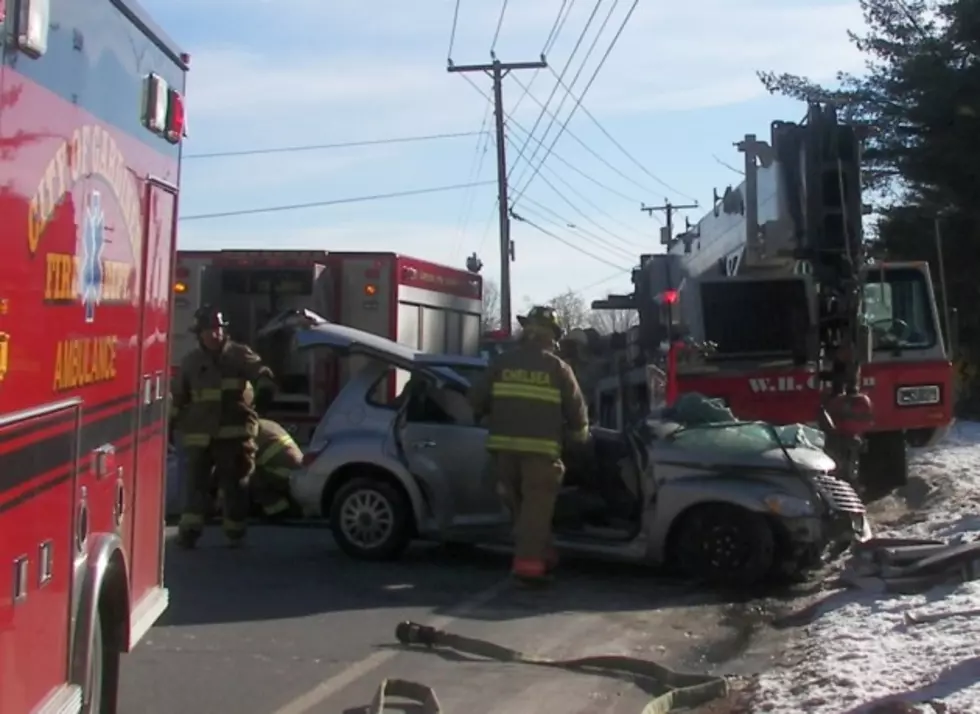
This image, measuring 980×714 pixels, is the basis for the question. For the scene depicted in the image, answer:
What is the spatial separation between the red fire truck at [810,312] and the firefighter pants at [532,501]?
3284 millimetres

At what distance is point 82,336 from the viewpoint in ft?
16.3

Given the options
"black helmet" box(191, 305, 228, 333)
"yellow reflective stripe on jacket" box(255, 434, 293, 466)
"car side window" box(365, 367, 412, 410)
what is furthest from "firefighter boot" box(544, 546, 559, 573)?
"yellow reflective stripe on jacket" box(255, 434, 293, 466)

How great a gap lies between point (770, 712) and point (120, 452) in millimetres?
3056

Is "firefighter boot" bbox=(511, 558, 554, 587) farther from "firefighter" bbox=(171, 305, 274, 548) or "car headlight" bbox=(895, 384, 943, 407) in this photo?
"car headlight" bbox=(895, 384, 943, 407)

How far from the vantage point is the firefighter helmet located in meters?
10.9

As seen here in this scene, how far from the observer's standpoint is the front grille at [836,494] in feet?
34.2

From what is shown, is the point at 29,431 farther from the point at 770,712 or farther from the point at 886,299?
the point at 886,299

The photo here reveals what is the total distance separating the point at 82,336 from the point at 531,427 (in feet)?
19.6

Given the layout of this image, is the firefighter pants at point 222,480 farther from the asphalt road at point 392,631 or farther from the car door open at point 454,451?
the car door open at point 454,451

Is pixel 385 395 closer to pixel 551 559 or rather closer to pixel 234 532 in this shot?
pixel 234 532

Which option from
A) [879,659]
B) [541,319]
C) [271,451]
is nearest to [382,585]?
Answer: [541,319]

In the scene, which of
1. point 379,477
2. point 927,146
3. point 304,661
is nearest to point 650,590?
point 379,477

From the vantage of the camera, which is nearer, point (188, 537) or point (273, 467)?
point (188, 537)

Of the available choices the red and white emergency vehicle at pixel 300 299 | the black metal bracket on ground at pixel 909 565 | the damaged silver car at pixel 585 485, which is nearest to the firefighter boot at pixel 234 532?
the damaged silver car at pixel 585 485
